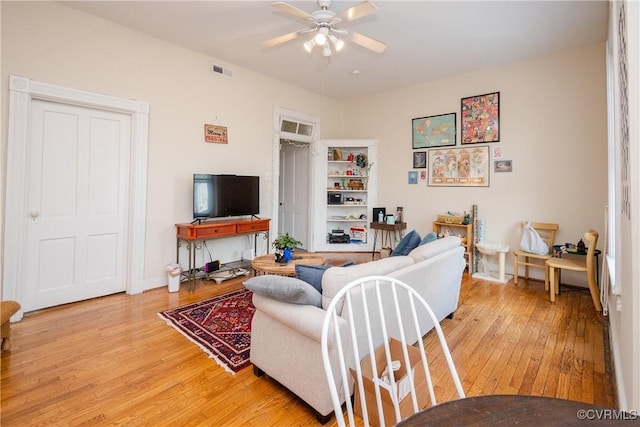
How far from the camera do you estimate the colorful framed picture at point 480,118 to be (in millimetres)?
4293

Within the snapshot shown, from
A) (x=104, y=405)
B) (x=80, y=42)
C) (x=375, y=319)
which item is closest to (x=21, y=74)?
(x=80, y=42)

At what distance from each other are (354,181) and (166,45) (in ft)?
11.8

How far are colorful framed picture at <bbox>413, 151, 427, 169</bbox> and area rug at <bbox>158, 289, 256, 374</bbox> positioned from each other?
11.3 feet

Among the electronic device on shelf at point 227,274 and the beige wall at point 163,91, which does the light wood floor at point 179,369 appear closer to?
the electronic device on shelf at point 227,274

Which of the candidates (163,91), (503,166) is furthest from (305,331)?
(503,166)

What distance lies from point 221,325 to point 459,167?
13.1 ft

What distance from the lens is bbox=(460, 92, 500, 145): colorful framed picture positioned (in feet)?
14.1

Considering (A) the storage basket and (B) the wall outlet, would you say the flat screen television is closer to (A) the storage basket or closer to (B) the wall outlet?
(B) the wall outlet

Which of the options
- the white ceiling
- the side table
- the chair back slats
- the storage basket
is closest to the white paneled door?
the white ceiling

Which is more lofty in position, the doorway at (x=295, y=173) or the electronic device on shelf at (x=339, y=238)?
the doorway at (x=295, y=173)

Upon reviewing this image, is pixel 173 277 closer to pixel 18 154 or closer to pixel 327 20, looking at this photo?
pixel 18 154

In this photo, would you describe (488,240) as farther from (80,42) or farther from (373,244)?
(80,42)

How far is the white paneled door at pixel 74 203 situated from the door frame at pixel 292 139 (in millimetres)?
2077

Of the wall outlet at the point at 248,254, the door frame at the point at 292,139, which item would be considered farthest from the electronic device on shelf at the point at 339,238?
the wall outlet at the point at 248,254
